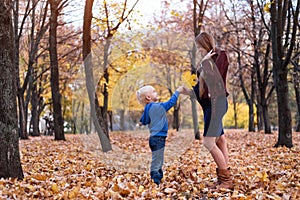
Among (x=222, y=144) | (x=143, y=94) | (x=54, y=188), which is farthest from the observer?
(x=143, y=94)

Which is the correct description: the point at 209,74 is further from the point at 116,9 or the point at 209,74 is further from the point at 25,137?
the point at 25,137

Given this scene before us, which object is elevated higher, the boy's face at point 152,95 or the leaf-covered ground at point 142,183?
the boy's face at point 152,95

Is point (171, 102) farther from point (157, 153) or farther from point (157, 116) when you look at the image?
point (157, 153)

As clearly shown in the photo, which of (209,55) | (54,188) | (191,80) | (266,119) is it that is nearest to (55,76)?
(191,80)

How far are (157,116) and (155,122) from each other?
0.36ft

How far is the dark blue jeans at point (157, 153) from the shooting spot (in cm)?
487

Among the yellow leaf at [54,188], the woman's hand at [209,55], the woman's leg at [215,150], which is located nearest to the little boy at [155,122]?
the woman's hand at [209,55]

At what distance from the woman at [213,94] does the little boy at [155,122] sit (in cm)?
34

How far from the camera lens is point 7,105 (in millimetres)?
5062

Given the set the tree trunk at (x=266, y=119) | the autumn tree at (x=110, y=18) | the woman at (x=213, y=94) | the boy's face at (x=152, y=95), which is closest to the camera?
the woman at (x=213, y=94)

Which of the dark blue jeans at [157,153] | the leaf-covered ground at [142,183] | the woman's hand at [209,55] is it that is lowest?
the leaf-covered ground at [142,183]

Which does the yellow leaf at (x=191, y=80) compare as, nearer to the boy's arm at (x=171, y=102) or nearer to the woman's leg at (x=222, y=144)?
the woman's leg at (x=222, y=144)

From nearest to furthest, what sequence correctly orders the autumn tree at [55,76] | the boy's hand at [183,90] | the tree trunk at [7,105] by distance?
the boy's hand at [183,90] → the tree trunk at [7,105] → the autumn tree at [55,76]

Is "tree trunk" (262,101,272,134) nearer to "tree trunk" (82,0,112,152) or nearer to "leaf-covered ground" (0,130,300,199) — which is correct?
"tree trunk" (82,0,112,152)
